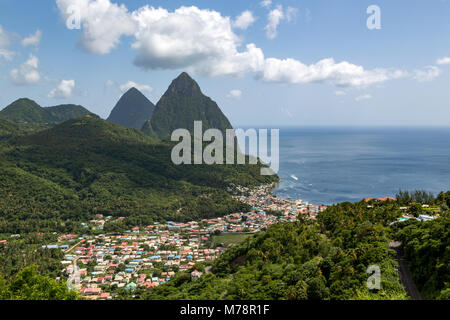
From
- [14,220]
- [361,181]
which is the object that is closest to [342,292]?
[14,220]

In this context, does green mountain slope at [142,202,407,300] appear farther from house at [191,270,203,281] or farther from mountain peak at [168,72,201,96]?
mountain peak at [168,72,201,96]

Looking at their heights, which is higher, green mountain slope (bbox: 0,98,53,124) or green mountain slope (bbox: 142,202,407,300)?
green mountain slope (bbox: 0,98,53,124)

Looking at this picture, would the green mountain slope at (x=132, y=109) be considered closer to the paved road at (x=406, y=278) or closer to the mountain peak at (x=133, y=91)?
the mountain peak at (x=133, y=91)

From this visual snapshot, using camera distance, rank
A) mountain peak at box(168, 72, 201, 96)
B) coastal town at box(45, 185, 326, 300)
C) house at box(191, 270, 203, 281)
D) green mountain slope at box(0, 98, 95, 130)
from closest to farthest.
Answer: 1. house at box(191, 270, 203, 281)
2. coastal town at box(45, 185, 326, 300)
3. green mountain slope at box(0, 98, 95, 130)
4. mountain peak at box(168, 72, 201, 96)

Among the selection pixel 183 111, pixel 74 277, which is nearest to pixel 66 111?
pixel 183 111

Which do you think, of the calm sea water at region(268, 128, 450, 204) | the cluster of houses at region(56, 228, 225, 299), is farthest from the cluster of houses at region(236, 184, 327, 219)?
the cluster of houses at region(56, 228, 225, 299)

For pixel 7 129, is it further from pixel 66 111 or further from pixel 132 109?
pixel 132 109
